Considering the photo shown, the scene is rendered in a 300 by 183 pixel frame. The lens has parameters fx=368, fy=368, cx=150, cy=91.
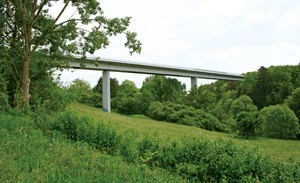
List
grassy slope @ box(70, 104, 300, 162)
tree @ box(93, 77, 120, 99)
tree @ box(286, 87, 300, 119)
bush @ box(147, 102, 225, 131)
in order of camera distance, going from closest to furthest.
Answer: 1. grassy slope @ box(70, 104, 300, 162)
2. bush @ box(147, 102, 225, 131)
3. tree @ box(286, 87, 300, 119)
4. tree @ box(93, 77, 120, 99)

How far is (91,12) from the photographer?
15.0 m

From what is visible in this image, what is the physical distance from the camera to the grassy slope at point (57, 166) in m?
4.93

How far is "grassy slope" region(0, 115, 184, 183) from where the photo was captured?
493 centimetres

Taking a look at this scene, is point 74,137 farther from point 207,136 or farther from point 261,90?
point 261,90

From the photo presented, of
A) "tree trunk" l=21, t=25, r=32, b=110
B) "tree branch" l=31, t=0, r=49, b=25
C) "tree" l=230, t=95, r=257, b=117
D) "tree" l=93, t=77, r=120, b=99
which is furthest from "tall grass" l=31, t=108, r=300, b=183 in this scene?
"tree" l=93, t=77, r=120, b=99

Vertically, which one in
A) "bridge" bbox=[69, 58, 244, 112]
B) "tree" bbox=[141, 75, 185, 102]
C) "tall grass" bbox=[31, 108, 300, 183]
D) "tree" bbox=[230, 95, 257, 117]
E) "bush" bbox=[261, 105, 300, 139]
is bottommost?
"bush" bbox=[261, 105, 300, 139]

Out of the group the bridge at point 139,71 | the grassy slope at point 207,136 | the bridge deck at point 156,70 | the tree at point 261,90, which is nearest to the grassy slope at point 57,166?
the grassy slope at point 207,136

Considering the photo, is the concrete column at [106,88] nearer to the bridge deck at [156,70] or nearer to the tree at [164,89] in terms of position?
the bridge deck at [156,70]

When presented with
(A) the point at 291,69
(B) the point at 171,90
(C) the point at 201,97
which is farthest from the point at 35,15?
(A) the point at 291,69

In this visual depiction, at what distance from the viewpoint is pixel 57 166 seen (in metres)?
5.57

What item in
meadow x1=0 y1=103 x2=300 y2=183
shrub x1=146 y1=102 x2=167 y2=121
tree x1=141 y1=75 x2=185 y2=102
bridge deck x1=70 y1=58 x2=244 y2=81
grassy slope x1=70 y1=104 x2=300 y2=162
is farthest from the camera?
tree x1=141 y1=75 x2=185 y2=102

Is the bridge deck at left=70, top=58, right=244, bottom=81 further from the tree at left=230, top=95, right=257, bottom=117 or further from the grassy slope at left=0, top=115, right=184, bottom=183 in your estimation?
the grassy slope at left=0, top=115, right=184, bottom=183

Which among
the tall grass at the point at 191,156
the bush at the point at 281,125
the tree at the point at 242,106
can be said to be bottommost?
the bush at the point at 281,125

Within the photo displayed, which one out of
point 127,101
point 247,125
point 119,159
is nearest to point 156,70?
point 127,101
